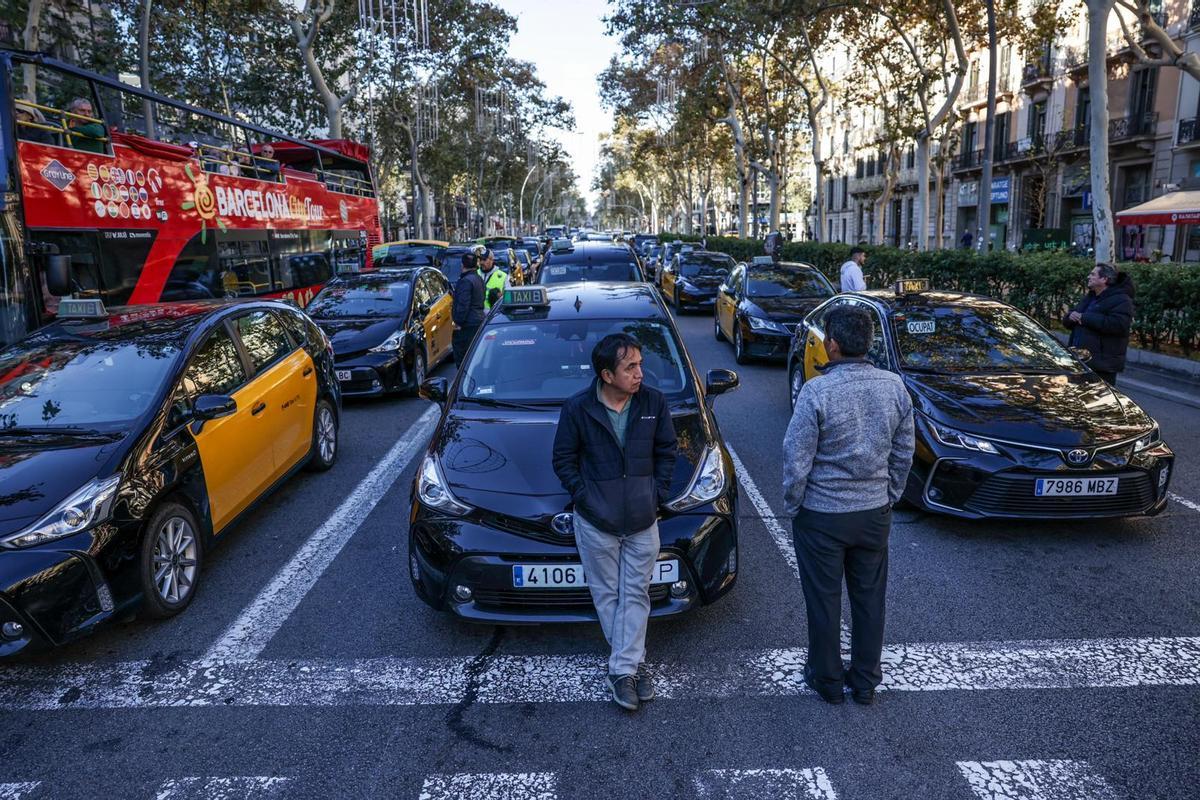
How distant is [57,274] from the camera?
7.81 m

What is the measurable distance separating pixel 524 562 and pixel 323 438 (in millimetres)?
3994

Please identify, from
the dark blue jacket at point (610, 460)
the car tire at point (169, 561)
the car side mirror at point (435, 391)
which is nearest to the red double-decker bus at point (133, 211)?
the car tire at point (169, 561)

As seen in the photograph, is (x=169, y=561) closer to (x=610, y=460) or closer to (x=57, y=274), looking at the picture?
(x=610, y=460)

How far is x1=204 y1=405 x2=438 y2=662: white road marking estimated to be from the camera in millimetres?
4211

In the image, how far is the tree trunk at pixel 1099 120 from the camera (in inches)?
477

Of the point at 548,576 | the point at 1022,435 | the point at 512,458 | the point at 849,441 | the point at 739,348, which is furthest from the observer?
the point at 739,348

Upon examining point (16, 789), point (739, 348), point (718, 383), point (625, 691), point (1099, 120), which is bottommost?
point (16, 789)

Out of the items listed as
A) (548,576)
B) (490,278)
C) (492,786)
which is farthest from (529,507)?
(490,278)

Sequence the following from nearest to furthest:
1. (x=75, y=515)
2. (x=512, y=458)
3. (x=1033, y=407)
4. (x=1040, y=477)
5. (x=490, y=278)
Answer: (x=75, y=515) < (x=512, y=458) < (x=1040, y=477) < (x=1033, y=407) < (x=490, y=278)

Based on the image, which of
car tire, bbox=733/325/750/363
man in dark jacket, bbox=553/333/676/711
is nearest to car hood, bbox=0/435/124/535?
man in dark jacket, bbox=553/333/676/711

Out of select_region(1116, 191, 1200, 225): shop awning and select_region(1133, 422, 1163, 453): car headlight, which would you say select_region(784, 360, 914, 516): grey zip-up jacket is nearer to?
select_region(1133, 422, 1163, 453): car headlight

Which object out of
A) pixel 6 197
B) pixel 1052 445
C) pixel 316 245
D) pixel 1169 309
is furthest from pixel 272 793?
pixel 316 245

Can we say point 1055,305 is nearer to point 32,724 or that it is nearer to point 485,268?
point 485,268

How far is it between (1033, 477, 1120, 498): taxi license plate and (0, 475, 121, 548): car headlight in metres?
5.16
